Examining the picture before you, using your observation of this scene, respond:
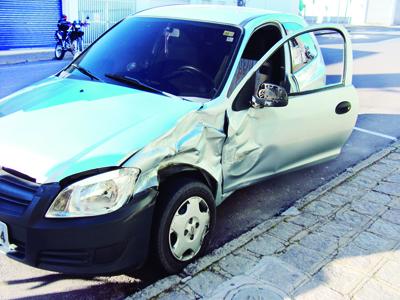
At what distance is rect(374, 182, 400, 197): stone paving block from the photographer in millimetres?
4703

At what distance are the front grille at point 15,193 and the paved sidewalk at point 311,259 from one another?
89cm

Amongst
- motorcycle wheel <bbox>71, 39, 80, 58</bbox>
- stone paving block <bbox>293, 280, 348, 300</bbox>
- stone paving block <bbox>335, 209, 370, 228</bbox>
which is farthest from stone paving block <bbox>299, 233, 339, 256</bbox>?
motorcycle wheel <bbox>71, 39, 80, 58</bbox>

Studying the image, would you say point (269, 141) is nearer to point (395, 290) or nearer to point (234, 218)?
point (234, 218)

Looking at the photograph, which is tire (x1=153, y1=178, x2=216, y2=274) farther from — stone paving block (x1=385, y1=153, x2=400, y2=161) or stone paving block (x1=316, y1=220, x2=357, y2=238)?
stone paving block (x1=385, y1=153, x2=400, y2=161)

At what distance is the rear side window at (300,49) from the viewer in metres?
4.37

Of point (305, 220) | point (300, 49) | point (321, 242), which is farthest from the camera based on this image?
point (300, 49)

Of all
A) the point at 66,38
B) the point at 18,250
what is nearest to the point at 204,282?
the point at 18,250

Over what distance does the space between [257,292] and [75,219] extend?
4.05 feet

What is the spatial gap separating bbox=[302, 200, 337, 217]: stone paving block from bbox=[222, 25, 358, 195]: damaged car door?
397mm

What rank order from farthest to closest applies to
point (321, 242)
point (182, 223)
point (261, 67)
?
point (261, 67) < point (321, 242) < point (182, 223)

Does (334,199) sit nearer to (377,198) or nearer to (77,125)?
(377,198)

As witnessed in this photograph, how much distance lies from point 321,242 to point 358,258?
0.32 metres

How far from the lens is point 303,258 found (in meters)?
3.38

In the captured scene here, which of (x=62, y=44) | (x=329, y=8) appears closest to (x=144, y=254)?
(x=62, y=44)
